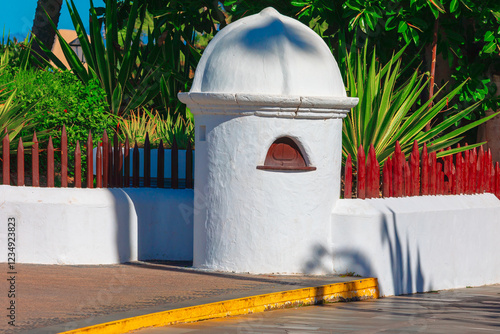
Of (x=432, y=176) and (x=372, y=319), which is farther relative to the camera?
(x=432, y=176)

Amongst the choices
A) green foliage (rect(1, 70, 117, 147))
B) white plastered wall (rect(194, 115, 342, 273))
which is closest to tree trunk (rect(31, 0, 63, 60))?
green foliage (rect(1, 70, 117, 147))

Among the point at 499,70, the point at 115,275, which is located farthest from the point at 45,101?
the point at 499,70

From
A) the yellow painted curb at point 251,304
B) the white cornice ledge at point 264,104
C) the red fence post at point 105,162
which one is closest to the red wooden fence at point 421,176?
the white cornice ledge at point 264,104

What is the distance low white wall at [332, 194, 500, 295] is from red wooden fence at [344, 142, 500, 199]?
0.18m

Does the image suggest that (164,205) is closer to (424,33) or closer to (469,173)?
(469,173)

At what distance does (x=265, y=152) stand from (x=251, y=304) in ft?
6.93

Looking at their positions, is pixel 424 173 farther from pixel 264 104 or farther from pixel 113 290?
pixel 113 290

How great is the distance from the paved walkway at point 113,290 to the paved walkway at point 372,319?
15.2 inches

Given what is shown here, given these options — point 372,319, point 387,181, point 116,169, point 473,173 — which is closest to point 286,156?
point 387,181

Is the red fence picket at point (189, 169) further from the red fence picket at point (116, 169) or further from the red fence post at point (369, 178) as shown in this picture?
the red fence post at point (369, 178)

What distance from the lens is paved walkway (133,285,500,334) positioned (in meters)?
6.68

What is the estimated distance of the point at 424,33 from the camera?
555 inches

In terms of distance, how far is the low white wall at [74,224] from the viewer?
31.9 ft

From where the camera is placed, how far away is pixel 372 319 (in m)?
7.35
